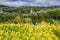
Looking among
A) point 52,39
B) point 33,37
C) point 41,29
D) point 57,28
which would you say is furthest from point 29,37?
point 57,28

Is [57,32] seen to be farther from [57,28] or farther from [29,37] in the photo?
[29,37]

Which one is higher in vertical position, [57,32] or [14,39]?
[14,39]

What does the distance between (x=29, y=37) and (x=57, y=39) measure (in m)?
0.84

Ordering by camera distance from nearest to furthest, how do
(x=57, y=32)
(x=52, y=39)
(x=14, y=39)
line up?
(x=14, y=39) → (x=52, y=39) → (x=57, y=32)

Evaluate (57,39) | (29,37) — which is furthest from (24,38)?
(57,39)

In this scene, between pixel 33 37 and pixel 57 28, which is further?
pixel 57 28

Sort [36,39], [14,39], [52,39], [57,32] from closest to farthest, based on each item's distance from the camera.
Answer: [14,39] < [36,39] < [52,39] < [57,32]

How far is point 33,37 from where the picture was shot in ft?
19.4

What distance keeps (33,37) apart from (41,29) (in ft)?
4.77

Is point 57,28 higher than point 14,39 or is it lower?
lower

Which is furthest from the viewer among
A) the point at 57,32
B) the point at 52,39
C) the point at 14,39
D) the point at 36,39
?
the point at 57,32

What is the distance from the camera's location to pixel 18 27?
25.2 feet

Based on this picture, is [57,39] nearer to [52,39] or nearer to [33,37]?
[52,39]

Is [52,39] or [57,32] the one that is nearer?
[52,39]
